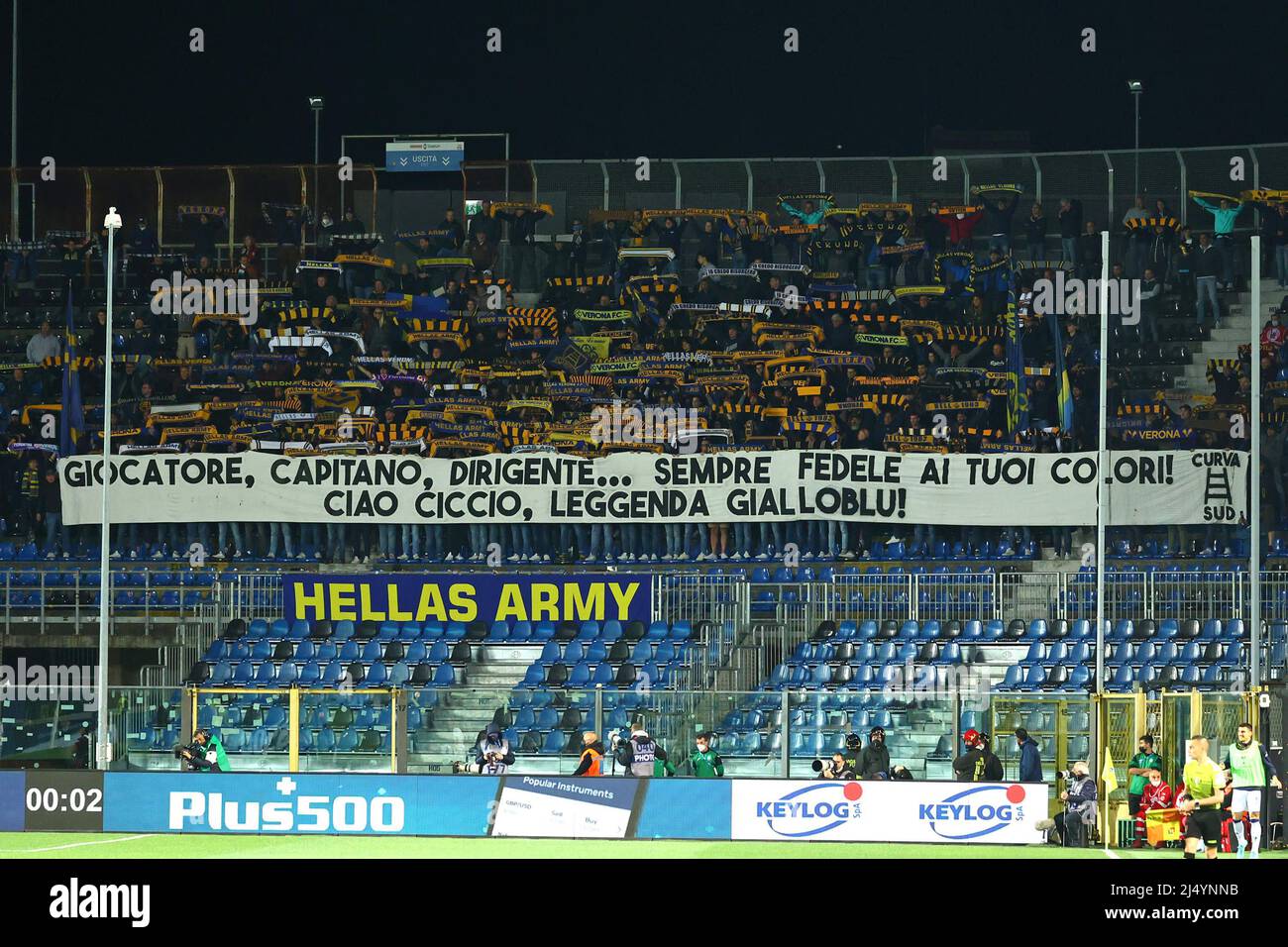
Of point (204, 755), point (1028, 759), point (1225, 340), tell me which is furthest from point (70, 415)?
point (1225, 340)

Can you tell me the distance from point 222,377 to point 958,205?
540 inches

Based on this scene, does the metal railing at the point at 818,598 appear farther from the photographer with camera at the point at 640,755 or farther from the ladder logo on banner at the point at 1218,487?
the photographer with camera at the point at 640,755

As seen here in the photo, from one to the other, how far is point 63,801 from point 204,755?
1864 millimetres

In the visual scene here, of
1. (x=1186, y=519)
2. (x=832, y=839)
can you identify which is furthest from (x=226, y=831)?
(x=1186, y=519)

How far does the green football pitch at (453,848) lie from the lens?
21359mm

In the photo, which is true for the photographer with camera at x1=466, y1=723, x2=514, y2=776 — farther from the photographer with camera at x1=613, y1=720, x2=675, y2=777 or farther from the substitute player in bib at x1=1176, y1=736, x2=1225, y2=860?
the substitute player in bib at x1=1176, y1=736, x2=1225, y2=860

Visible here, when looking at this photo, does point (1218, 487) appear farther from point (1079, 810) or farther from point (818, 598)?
point (1079, 810)

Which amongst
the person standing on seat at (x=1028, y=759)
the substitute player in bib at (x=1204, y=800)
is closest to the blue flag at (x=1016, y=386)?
the person standing on seat at (x=1028, y=759)

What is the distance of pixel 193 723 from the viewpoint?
25203mm

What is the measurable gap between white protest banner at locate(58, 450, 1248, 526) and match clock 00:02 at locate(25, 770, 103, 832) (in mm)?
8968

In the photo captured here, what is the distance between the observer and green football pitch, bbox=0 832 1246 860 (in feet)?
70.1

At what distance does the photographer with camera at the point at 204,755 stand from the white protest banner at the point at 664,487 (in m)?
7.50

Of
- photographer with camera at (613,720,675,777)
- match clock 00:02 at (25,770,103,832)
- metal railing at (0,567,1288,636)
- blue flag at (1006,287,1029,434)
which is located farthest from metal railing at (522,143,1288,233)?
match clock 00:02 at (25,770,103,832)
